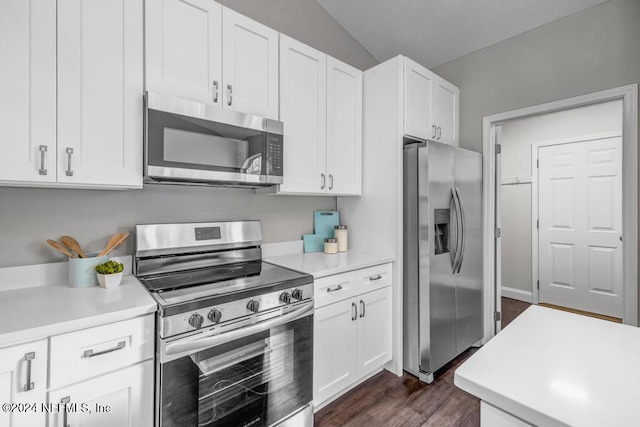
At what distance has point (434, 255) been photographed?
2.29 metres

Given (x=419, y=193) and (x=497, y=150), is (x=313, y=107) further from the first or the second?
(x=497, y=150)

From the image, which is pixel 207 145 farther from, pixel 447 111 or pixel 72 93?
pixel 447 111

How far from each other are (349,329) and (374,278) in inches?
15.8

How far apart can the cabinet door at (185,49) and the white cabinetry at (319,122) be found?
46cm

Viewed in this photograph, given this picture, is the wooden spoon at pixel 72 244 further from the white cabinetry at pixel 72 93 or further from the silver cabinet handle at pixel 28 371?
the silver cabinet handle at pixel 28 371

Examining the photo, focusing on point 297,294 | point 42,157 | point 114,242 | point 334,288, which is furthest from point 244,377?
point 42,157

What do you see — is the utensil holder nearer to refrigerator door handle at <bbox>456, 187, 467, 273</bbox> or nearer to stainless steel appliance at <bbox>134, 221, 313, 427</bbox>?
stainless steel appliance at <bbox>134, 221, 313, 427</bbox>

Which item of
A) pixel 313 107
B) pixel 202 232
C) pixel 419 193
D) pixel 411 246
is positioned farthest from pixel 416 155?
A: pixel 202 232

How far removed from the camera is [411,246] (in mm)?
2338

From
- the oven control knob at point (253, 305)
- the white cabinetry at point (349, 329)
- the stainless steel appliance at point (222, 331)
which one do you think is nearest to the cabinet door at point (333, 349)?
the white cabinetry at point (349, 329)

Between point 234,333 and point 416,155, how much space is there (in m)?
1.70

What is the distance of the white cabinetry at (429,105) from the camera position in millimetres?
2396

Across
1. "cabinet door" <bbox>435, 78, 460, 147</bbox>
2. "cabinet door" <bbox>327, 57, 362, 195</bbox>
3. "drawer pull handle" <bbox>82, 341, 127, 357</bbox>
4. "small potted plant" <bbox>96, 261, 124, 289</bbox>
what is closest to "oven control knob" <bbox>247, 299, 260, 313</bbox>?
"drawer pull handle" <bbox>82, 341, 127, 357</bbox>

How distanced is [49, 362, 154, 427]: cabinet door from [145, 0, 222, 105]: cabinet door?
131 centimetres
